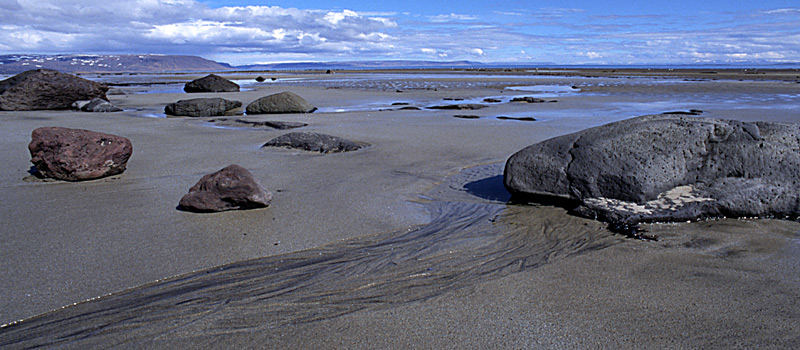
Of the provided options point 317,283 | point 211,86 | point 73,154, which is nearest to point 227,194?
point 317,283

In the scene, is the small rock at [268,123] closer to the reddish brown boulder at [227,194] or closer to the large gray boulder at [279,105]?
the large gray boulder at [279,105]

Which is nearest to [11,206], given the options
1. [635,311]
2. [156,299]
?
[156,299]

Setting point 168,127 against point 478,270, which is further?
point 168,127

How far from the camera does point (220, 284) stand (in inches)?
126

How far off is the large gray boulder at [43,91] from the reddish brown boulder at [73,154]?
11.3 meters

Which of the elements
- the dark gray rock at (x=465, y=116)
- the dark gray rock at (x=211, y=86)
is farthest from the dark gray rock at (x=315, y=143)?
the dark gray rock at (x=211, y=86)

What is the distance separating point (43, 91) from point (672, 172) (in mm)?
16898

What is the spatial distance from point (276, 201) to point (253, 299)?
2106mm

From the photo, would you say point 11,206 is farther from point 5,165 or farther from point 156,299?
point 156,299

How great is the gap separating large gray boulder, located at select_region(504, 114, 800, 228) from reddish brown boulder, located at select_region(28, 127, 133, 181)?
14.7ft

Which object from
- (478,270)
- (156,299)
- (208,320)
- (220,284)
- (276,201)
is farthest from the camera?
(276,201)

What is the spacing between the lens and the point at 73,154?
228 inches

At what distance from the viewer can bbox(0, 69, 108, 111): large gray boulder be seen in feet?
49.0

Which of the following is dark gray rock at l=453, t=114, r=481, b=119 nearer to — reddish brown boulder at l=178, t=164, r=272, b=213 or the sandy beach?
the sandy beach
